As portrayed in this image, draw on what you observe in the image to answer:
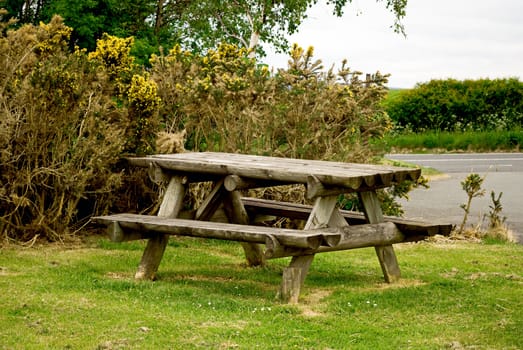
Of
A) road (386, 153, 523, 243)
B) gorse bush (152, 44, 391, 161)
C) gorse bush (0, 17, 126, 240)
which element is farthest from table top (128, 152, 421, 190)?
road (386, 153, 523, 243)

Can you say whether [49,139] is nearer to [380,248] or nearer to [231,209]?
[231,209]

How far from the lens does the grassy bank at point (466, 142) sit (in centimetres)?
2612

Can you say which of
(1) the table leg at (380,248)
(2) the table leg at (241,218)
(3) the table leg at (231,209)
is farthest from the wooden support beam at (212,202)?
(1) the table leg at (380,248)

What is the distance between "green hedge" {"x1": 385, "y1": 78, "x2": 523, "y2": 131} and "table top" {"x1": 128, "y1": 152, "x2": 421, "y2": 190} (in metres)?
19.3

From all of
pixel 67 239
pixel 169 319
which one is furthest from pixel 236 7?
pixel 169 319

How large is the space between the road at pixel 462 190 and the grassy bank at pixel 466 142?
1.22 m

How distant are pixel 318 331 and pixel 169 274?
92.5 inches

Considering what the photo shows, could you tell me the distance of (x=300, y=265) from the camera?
7012mm

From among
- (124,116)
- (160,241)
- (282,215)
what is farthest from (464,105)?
(160,241)

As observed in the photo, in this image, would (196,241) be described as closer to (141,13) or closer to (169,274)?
(169,274)

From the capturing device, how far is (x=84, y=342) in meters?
5.59

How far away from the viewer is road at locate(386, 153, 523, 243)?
519 inches

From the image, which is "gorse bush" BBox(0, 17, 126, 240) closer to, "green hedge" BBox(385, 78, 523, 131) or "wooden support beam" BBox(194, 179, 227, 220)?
"wooden support beam" BBox(194, 179, 227, 220)

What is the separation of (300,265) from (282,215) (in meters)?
1.63
